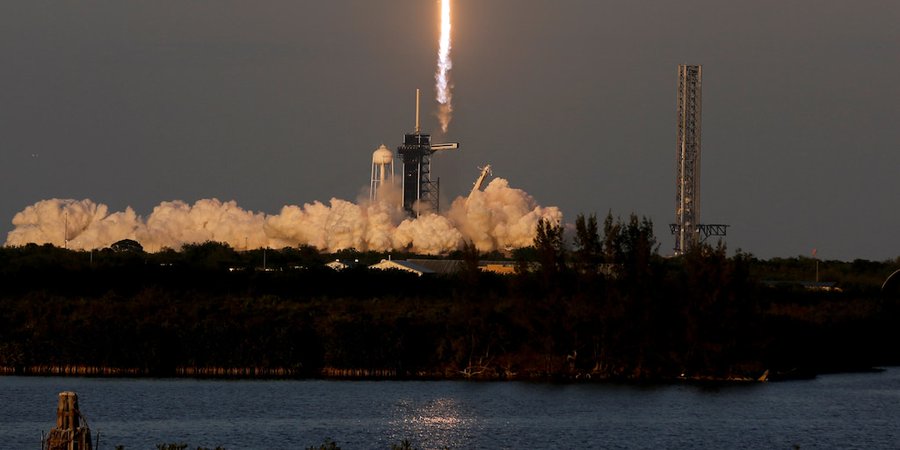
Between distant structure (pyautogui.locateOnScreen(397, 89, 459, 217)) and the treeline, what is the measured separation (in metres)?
35.6

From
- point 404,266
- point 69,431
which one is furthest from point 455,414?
point 404,266

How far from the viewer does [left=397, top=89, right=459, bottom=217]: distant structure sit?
329 ft

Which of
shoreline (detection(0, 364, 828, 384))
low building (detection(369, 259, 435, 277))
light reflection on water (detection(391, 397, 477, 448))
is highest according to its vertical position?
low building (detection(369, 259, 435, 277))

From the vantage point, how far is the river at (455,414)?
123ft

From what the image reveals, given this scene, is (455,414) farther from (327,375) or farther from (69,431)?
(69,431)

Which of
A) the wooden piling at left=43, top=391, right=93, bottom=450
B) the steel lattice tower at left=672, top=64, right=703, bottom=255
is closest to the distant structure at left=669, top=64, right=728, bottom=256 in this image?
the steel lattice tower at left=672, top=64, right=703, bottom=255

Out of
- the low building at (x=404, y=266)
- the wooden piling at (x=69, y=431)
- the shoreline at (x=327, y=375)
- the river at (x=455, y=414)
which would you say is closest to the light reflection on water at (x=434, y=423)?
the river at (x=455, y=414)

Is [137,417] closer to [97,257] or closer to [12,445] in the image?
[12,445]

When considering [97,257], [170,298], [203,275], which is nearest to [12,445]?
[170,298]

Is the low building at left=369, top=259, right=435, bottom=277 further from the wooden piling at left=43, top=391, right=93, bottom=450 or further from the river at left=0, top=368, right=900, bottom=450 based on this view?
the wooden piling at left=43, top=391, right=93, bottom=450

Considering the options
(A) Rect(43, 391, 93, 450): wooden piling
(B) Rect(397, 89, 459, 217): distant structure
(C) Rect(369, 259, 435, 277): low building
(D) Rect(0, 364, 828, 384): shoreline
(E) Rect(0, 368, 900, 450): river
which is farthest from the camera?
(B) Rect(397, 89, 459, 217): distant structure

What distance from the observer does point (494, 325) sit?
53781 mm

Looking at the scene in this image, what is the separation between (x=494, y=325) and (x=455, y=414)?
451 inches

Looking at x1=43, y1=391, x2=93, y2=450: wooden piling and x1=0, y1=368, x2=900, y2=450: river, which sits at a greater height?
x1=43, y1=391, x2=93, y2=450: wooden piling
